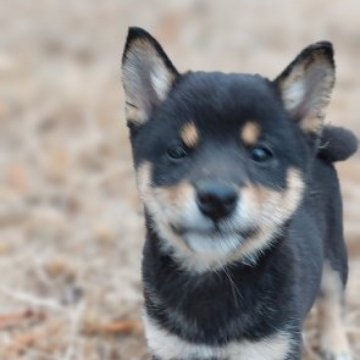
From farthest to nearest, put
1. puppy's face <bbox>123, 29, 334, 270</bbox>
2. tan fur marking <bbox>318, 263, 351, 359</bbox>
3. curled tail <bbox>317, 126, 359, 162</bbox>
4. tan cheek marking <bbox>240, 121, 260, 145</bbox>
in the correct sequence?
tan fur marking <bbox>318, 263, 351, 359</bbox> < curled tail <bbox>317, 126, 359, 162</bbox> < tan cheek marking <bbox>240, 121, 260, 145</bbox> < puppy's face <bbox>123, 29, 334, 270</bbox>

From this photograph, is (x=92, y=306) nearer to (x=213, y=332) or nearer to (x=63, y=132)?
(x=213, y=332)

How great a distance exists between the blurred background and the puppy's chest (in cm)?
99

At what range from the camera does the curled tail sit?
405cm

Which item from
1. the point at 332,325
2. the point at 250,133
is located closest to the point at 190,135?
the point at 250,133

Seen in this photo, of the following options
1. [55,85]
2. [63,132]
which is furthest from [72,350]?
[55,85]

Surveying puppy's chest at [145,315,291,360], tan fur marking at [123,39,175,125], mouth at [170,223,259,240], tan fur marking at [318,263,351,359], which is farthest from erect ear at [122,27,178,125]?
tan fur marking at [318,263,351,359]

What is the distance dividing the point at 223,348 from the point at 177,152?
807mm

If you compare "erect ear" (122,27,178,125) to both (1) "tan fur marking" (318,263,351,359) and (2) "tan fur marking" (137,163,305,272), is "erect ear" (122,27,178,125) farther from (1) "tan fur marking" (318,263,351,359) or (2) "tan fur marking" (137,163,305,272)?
(1) "tan fur marking" (318,263,351,359)

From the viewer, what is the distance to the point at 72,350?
181 inches

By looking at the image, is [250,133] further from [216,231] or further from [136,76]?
[136,76]

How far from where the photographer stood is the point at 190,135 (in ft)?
10.8

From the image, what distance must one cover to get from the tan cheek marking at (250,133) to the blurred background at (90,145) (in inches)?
67.0

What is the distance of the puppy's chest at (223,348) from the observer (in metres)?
3.46

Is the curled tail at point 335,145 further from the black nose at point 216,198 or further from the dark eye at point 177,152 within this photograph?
the black nose at point 216,198
